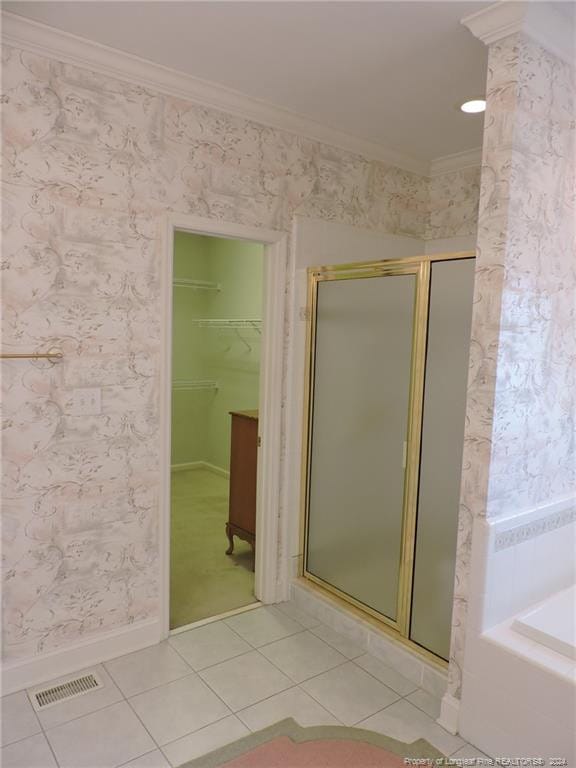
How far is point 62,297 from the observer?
230 cm

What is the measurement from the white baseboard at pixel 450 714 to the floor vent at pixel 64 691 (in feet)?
4.64

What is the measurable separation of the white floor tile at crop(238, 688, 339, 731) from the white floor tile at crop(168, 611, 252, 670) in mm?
375

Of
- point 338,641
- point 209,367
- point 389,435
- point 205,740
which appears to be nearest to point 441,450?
point 389,435

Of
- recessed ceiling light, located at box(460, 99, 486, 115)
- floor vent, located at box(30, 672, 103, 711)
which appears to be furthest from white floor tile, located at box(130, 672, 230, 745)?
recessed ceiling light, located at box(460, 99, 486, 115)

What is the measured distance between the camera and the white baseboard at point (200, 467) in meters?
5.63

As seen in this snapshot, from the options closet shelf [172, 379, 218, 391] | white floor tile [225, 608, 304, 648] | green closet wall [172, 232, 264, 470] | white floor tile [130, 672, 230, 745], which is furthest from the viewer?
closet shelf [172, 379, 218, 391]

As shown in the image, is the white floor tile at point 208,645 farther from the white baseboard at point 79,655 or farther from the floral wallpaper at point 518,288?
the floral wallpaper at point 518,288

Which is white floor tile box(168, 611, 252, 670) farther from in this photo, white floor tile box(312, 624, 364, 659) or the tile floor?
white floor tile box(312, 624, 364, 659)

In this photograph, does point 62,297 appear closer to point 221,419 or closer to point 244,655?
point 244,655

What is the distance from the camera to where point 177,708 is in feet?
7.30

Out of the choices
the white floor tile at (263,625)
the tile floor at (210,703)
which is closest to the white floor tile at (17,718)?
the tile floor at (210,703)

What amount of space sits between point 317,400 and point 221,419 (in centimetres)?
272

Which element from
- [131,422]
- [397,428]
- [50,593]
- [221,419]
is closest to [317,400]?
[397,428]

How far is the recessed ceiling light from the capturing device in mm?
2623
